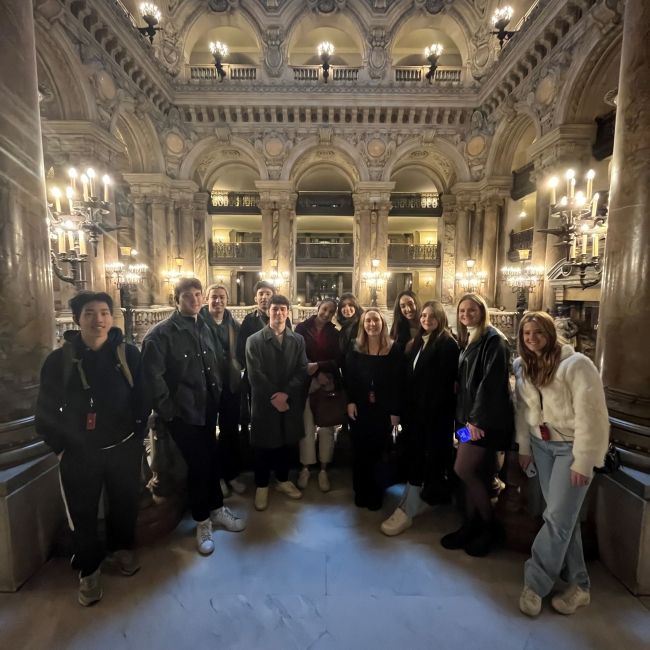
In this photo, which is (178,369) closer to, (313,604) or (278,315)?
(278,315)

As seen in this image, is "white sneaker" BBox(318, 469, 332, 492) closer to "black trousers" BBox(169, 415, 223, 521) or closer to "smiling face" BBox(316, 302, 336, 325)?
"black trousers" BBox(169, 415, 223, 521)

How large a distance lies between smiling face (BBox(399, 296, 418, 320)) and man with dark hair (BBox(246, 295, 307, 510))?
101cm

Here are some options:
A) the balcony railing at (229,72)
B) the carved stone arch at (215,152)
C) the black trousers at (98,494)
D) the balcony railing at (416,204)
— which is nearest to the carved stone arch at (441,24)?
the balcony railing at (229,72)

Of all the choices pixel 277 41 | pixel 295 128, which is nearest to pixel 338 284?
pixel 295 128

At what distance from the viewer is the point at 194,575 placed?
2.23 metres

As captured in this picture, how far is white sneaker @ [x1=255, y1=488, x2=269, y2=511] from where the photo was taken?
9.52 feet

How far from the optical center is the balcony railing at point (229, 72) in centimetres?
1396

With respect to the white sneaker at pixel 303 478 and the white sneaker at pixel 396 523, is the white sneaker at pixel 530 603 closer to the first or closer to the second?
the white sneaker at pixel 396 523

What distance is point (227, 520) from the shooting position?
2.67m

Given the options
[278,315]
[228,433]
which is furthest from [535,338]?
[228,433]

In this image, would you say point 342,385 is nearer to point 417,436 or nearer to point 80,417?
point 417,436

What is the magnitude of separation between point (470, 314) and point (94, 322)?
2556 mm

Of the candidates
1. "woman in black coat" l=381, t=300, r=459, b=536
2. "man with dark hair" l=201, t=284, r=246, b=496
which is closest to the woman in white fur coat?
"woman in black coat" l=381, t=300, r=459, b=536

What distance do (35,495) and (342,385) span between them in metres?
2.48
